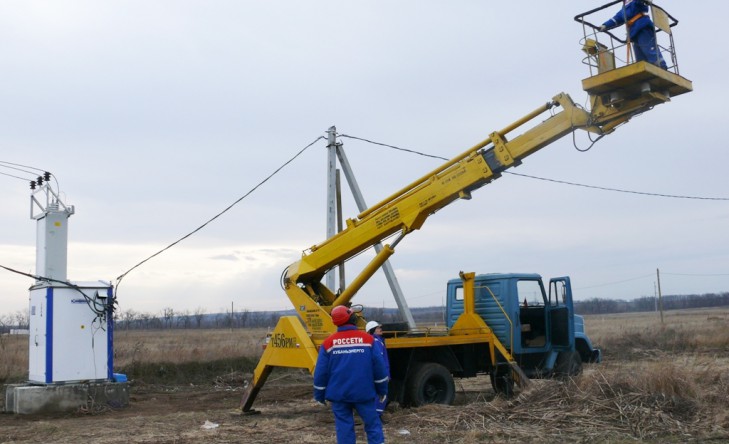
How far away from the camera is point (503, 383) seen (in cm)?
1466

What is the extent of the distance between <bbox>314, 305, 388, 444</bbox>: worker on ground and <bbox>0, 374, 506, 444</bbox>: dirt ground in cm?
218

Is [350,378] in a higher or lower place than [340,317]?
lower

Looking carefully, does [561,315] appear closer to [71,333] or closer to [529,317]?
[529,317]

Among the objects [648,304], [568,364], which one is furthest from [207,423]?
[648,304]

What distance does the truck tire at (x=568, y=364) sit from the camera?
15125mm

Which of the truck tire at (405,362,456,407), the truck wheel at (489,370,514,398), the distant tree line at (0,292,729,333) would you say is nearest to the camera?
the truck tire at (405,362,456,407)

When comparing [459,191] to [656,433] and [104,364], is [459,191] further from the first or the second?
[104,364]

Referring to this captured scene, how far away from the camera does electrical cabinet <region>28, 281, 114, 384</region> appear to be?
1367 centimetres

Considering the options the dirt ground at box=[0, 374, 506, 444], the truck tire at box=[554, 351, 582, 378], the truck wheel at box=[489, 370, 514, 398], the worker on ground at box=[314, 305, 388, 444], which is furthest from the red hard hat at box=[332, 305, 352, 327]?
the truck tire at box=[554, 351, 582, 378]

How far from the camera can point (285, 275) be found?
14.3 metres

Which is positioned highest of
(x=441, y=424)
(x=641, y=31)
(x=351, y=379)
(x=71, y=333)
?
(x=641, y=31)

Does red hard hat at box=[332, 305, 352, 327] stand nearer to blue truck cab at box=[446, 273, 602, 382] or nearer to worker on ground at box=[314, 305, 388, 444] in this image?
worker on ground at box=[314, 305, 388, 444]

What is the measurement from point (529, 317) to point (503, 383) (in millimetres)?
1497

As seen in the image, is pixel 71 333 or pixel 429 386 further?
pixel 71 333
